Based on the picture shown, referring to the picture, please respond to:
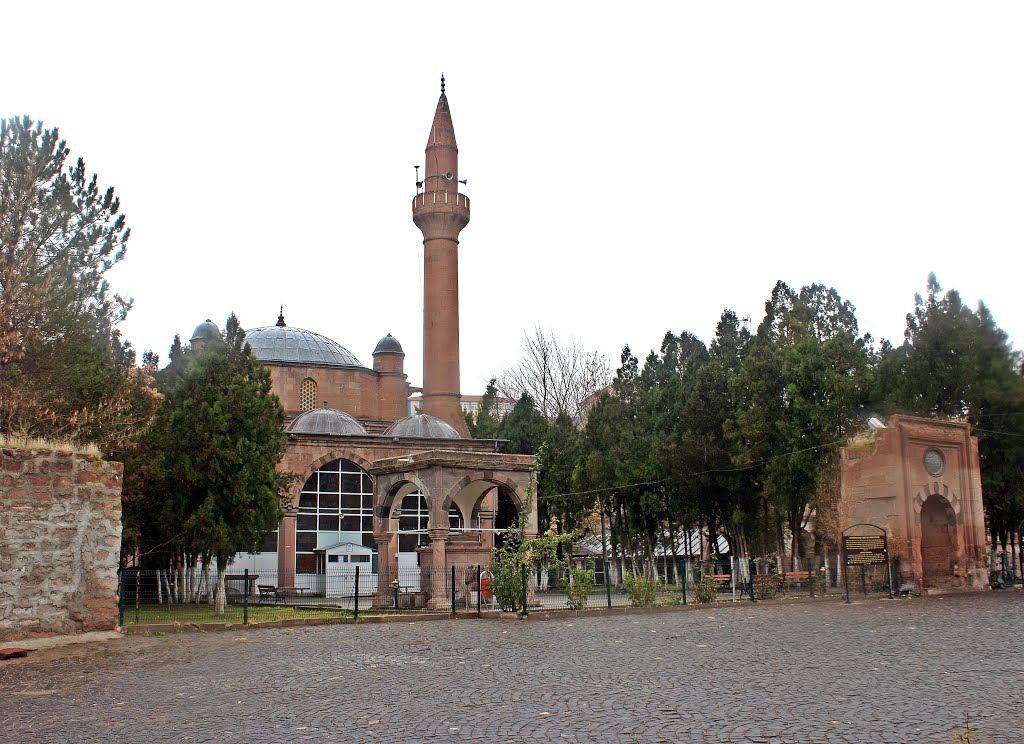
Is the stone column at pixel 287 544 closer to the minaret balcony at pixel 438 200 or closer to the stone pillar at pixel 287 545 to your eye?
the stone pillar at pixel 287 545

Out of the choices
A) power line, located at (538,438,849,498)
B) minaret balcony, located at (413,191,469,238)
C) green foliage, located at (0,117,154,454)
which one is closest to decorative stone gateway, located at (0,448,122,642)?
green foliage, located at (0,117,154,454)

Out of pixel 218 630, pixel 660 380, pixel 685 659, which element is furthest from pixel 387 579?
pixel 660 380

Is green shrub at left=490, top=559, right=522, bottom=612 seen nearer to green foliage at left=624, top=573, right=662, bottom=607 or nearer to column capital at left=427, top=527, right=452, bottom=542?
green foliage at left=624, top=573, right=662, bottom=607

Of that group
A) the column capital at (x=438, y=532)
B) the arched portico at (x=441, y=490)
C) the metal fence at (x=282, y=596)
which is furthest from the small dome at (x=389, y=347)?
the column capital at (x=438, y=532)

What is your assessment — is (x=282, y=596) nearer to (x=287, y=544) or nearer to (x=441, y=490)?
(x=287, y=544)

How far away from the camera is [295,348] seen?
46750 mm

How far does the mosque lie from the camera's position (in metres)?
22.4

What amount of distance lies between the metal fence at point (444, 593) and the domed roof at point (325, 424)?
10.3m

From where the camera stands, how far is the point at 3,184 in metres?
20.5

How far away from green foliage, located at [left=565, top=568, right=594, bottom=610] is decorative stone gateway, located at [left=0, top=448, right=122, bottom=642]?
818cm

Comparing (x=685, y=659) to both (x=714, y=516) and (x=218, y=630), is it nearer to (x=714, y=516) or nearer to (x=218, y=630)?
(x=218, y=630)

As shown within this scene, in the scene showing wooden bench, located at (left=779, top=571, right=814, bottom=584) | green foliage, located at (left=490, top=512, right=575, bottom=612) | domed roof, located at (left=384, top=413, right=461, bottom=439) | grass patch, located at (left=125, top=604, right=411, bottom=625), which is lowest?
grass patch, located at (left=125, top=604, right=411, bottom=625)

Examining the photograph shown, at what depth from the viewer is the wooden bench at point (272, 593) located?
90.5ft

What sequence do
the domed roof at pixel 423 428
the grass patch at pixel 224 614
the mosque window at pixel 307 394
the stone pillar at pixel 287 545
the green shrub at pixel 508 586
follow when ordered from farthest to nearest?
the mosque window at pixel 307 394, the domed roof at pixel 423 428, the stone pillar at pixel 287 545, the green shrub at pixel 508 586, the grass patch at pixel 224 614
